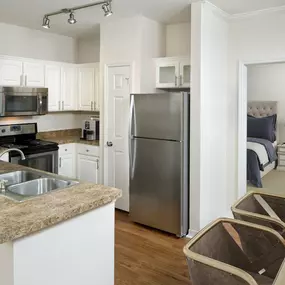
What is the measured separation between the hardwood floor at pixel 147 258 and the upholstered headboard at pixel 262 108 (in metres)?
4.35

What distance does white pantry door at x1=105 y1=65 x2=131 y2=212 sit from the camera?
4.18 metres

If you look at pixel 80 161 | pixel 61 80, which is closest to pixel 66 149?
pixel 80 161

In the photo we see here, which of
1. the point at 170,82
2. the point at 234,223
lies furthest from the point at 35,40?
the point at 234,223

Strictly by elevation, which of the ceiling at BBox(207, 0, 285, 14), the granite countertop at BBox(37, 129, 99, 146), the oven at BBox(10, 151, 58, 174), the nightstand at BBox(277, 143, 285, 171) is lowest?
the nightstand at BBox(277, 143, 285, 171)

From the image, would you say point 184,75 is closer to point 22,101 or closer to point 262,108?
point 22,101

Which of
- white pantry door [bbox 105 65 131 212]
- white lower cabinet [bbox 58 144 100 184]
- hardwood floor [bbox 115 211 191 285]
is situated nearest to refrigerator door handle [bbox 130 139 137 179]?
white pantry door [bbox 105 65 131 212]

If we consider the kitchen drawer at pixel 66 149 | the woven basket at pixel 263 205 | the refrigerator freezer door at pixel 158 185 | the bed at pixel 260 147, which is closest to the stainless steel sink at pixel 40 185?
the woven basket at pixel 263 205

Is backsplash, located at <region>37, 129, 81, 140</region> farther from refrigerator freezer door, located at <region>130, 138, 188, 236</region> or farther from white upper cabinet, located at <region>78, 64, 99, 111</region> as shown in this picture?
refrigerator freezer door, located at <region>130, 138, 188, 236</region>

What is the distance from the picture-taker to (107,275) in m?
2.13

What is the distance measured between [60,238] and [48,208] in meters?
0.19

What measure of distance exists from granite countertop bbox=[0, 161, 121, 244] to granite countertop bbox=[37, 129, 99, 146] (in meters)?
2.58

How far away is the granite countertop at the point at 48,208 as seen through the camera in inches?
60.3

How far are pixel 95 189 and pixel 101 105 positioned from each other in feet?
8.06

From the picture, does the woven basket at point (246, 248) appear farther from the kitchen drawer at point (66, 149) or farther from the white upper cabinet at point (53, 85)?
the white upper cabinet at point (53, 85)
